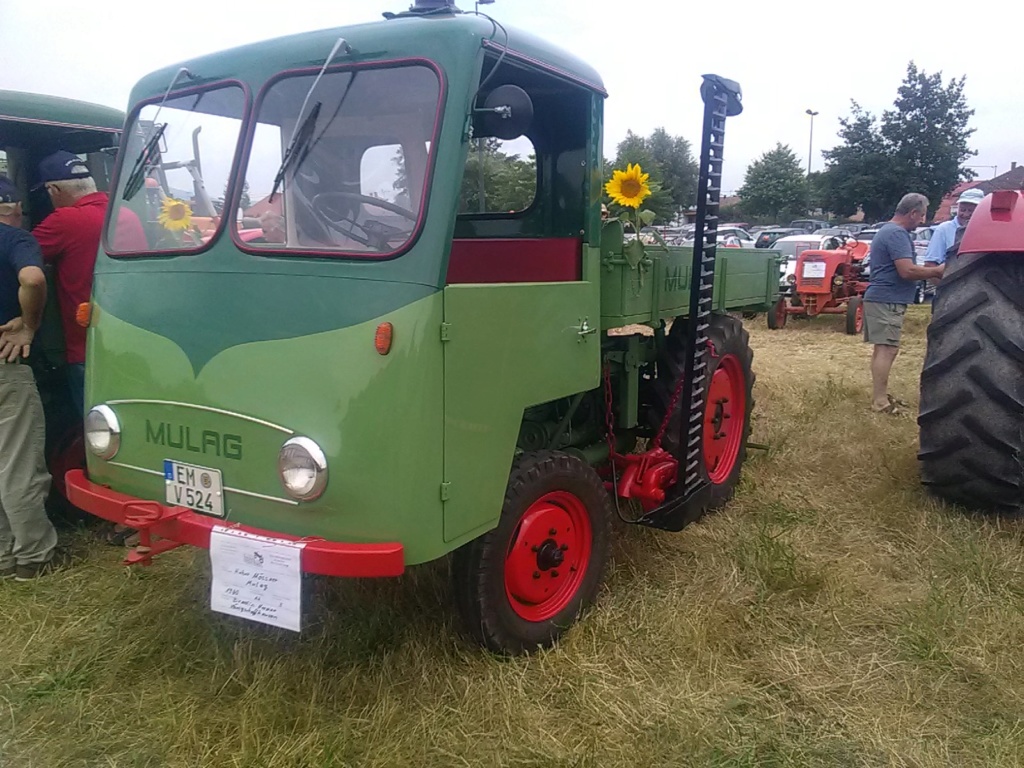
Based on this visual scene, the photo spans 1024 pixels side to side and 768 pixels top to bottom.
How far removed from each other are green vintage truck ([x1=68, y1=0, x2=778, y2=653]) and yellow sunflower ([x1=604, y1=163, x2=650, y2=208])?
0.08 m

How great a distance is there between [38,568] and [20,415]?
2.37 feet

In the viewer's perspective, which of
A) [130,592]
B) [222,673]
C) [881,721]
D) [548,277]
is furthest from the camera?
[130,592]

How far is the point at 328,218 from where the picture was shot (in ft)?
9.22

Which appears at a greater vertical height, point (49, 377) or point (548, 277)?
point (548, 277)

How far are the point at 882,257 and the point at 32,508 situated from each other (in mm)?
6069

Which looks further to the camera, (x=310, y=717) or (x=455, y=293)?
(x=310, y=717)

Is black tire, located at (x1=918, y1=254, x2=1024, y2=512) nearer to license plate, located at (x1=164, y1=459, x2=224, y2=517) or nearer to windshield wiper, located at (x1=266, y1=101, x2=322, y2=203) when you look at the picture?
windshield wiper, located at (x1=266, y1=101, x2=322, y2=203)

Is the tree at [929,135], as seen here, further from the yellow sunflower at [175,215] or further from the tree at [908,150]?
the yellow sunflower at [175,215]

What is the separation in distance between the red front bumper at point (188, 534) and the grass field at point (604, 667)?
56cm

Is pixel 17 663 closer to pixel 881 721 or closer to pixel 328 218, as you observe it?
pixel 328 218

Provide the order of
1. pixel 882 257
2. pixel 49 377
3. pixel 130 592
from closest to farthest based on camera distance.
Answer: pixel 130 592 < pixel 49 377 < pixel 882 257

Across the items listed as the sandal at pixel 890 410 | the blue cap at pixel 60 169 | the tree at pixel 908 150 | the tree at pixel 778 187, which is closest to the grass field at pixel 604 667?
the blue cap at pixel 60 169

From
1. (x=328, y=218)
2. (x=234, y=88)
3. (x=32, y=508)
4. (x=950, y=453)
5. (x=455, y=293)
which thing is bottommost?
(x=32, y=508)

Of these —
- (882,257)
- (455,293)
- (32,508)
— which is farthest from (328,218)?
(882,257)
